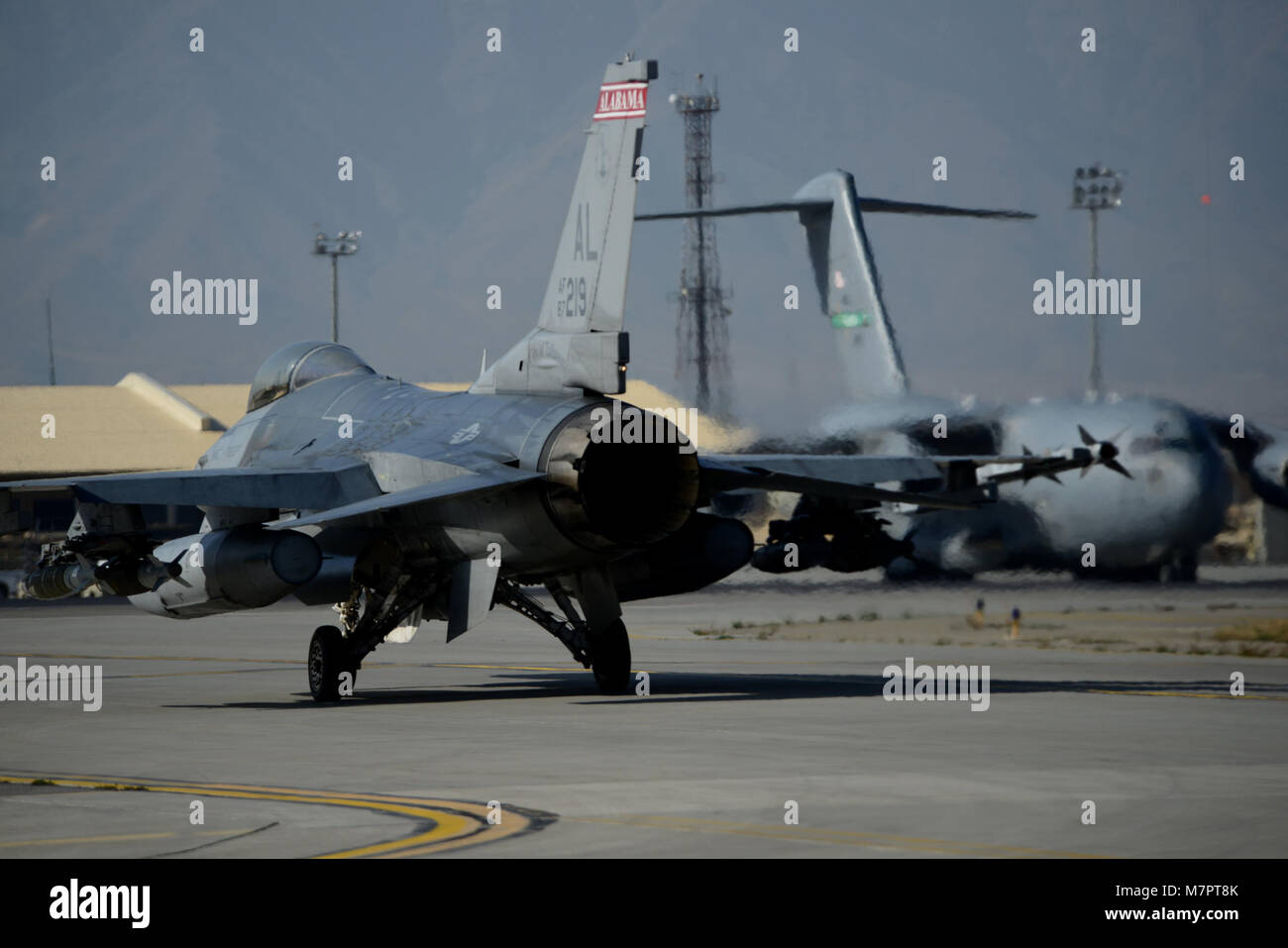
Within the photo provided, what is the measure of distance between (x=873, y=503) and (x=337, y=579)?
25.0 feet

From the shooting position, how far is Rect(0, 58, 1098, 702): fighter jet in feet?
64.1

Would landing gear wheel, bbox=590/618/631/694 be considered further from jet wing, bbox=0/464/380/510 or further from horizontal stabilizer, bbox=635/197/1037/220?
horizontal stabilizer, bbox=635/197/1037/220

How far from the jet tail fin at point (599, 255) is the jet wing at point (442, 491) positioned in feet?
4.70

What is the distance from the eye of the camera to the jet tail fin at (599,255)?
20.0 meters

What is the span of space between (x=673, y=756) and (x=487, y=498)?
19.3ft

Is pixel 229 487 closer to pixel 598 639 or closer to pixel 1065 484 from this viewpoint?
pixel 598 639

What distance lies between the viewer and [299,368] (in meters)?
25.0

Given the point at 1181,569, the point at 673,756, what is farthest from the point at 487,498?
the point at 1181,569

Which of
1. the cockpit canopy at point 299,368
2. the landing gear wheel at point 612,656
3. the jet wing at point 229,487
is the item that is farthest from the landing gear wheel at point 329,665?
the cockpit canopy at point 299,368

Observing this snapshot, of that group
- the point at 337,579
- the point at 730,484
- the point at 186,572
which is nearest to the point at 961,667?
the point at 730,484

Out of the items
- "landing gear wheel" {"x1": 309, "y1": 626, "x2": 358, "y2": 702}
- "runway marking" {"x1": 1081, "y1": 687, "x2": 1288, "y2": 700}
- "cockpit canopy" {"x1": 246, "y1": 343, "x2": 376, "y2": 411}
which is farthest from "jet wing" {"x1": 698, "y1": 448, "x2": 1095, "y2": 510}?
"cockpit canopy" {"x1": 246, "y1": 343, "x2": 376, "y2": 411}

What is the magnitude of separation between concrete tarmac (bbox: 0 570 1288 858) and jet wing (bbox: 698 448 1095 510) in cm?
274

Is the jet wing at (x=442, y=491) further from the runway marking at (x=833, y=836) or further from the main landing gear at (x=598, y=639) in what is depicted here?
the runway marking at (x=833, y=836)
